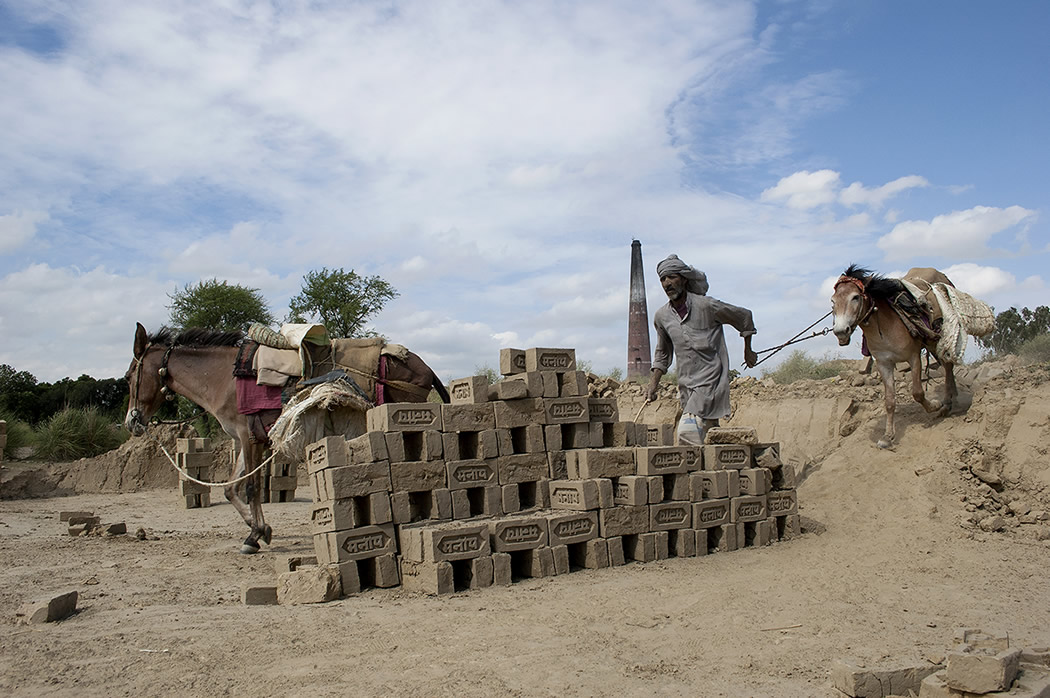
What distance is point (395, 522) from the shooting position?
6.36m

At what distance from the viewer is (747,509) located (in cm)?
741

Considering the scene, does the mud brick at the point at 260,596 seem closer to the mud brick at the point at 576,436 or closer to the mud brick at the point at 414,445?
the mud brick at the point at 414,445

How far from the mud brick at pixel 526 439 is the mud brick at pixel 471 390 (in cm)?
39

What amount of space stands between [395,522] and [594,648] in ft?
7.91

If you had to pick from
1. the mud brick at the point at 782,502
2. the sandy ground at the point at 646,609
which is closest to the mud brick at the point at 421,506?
the sandy ground at the point at 646,609

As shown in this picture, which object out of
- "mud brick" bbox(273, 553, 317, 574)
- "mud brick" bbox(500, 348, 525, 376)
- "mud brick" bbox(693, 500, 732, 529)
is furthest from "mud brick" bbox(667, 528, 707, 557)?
"mud brick" bbox(273, 553, 317, 574)

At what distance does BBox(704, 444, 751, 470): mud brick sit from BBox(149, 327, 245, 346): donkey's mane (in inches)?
210

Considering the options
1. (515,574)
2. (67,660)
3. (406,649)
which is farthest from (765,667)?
(67,660)

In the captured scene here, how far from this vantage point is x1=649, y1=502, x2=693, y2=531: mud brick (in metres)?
6.87

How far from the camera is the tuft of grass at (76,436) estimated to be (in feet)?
61.1

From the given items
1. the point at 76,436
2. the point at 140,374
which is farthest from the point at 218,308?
the point at 140,374

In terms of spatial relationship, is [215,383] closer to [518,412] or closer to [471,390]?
[471,390]

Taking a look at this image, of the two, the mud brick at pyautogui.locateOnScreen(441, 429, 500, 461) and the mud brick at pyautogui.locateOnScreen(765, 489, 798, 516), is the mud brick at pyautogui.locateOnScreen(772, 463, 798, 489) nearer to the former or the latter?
the mud brick at pyautogui.locateOnScreen(765, 489, 798, 516)

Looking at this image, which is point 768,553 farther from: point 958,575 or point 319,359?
point 319,359
